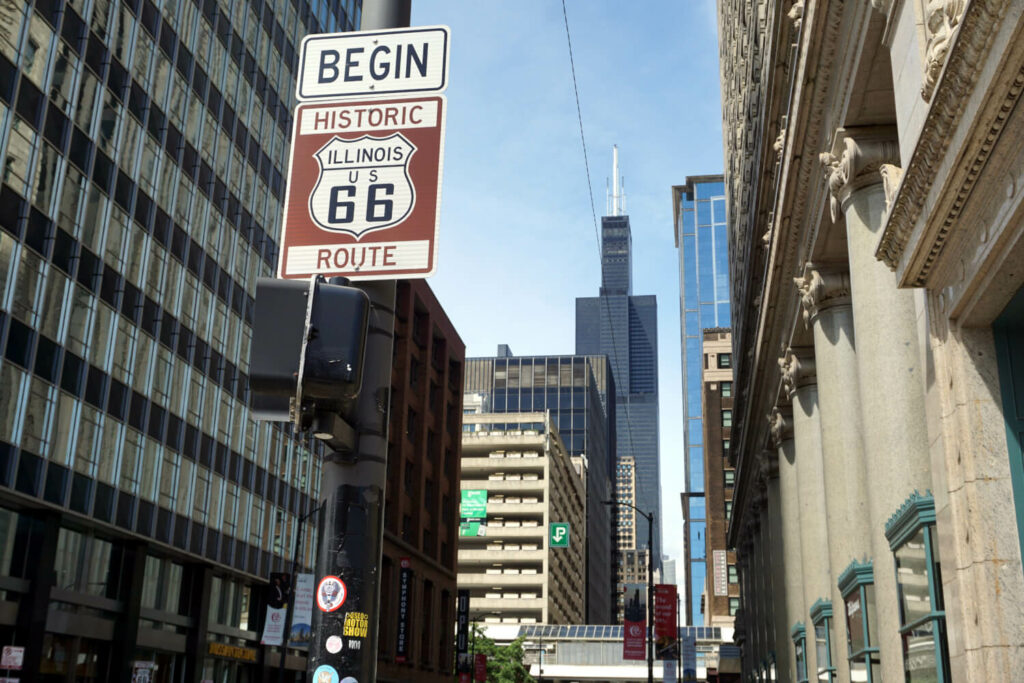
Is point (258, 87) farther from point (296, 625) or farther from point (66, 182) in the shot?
point (296, 625)

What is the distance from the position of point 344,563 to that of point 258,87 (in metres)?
57.9

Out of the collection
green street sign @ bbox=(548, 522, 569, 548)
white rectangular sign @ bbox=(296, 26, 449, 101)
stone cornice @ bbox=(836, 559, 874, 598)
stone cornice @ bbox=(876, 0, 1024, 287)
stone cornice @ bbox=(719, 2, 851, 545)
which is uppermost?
green street sign @ bbox=(548, 522, 569, 548)

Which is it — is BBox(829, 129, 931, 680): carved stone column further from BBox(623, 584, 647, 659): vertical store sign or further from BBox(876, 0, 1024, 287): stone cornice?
BBox(623, 584, 647, 659): vertical store sign

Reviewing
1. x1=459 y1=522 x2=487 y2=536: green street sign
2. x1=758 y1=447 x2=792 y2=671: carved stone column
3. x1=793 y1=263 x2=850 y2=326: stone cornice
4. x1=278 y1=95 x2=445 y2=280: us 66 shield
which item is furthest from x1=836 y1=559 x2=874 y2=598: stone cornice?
x1=459 y1=522 x2=487 y2=536: green street sign

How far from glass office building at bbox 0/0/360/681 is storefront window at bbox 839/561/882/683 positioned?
27.8 meters

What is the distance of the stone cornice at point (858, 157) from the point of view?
16125 millimetres

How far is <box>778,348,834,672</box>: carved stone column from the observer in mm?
25922

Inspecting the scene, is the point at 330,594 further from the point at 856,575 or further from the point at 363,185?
the point at 856,575

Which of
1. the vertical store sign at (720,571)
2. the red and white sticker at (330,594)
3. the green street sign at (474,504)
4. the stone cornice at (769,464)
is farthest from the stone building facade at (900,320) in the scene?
the vertical store sign at (720,571)

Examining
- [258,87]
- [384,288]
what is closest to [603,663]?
[258,87]

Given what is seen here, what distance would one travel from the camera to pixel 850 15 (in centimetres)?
1552

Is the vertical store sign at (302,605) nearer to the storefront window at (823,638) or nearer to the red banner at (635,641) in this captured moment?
the red banner at (635,641)

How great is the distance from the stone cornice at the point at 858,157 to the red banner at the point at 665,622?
30172mm

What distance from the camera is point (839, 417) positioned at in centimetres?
2027
